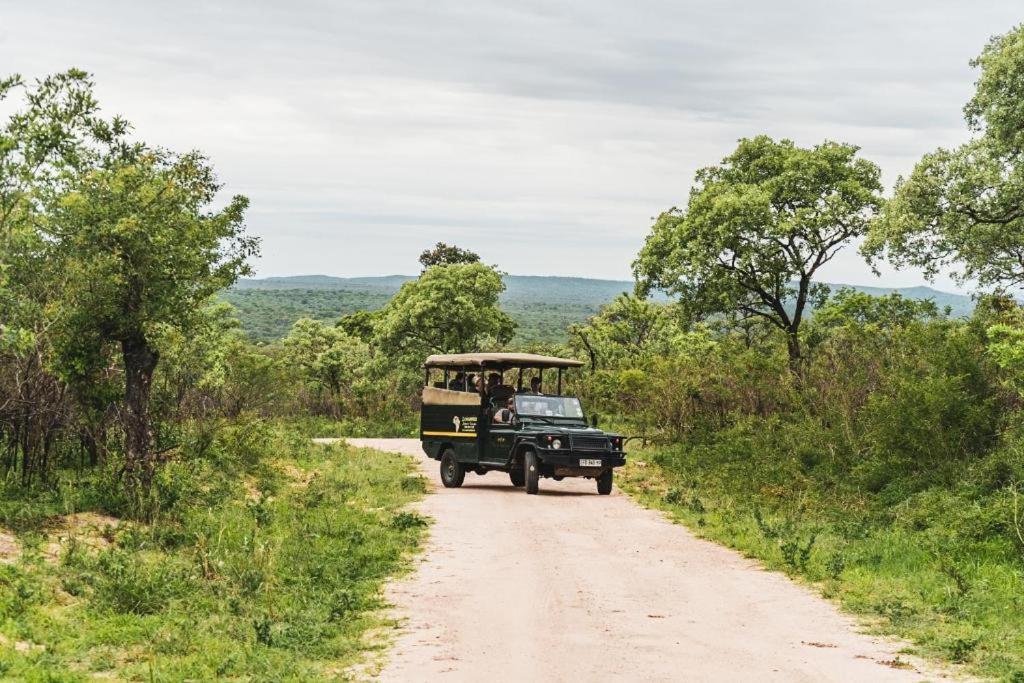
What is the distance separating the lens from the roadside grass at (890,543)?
10828mm

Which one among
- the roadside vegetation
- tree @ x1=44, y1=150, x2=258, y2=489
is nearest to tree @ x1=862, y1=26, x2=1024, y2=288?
the roadside vegetation

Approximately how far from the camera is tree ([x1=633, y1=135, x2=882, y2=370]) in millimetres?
31312

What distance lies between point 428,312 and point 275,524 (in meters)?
33.8

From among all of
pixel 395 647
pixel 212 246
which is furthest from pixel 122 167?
pixel 395 647

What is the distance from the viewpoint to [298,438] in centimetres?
3362

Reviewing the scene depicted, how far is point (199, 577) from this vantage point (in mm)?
12523

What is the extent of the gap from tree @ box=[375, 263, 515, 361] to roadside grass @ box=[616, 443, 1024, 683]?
88.3ft

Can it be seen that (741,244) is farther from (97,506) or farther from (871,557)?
(97,506)

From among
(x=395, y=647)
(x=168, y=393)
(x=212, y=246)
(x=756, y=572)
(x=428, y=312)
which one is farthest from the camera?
(x=428, y=312)

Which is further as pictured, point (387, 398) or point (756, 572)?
point (387, 398)

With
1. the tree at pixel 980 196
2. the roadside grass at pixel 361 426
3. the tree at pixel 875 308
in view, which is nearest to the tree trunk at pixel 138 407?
the tree at pixel 980 196

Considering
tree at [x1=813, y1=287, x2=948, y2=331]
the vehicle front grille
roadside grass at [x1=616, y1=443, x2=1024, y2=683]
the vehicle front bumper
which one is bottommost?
roadside grass at [x1=616, y1=443, x2=1024, y2=683]

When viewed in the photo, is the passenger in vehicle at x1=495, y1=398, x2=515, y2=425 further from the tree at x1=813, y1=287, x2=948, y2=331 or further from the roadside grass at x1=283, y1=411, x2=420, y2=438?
the tree at x1=813, y1=287, x2=948, y2=331

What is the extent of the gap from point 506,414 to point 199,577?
38.1 feet
